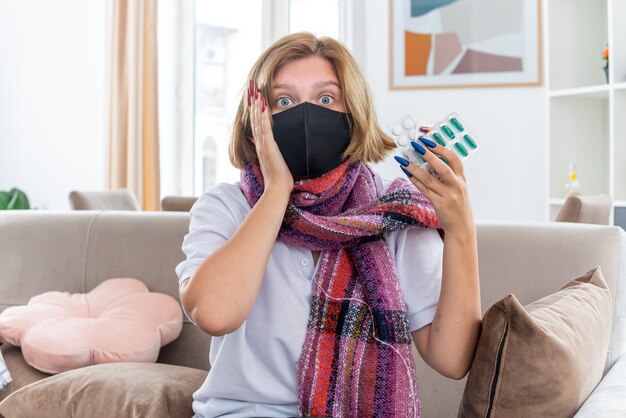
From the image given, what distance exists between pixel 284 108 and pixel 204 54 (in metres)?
3.66

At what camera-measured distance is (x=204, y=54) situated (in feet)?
16.0

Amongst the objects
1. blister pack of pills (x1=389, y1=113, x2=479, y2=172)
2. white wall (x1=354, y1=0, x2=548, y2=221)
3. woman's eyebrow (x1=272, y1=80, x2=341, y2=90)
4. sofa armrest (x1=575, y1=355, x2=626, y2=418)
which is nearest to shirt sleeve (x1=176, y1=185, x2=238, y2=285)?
woman's eyebrow (x1=272, y1=80, x2=341, y2=90)

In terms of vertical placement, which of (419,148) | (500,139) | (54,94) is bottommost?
(419,148)

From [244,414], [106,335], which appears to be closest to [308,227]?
Answer: [244,414]

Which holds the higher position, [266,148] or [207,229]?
[266,148]

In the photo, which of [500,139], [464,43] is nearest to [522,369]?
[500,139]

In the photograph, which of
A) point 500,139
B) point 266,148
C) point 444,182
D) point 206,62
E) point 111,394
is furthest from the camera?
point 206,62

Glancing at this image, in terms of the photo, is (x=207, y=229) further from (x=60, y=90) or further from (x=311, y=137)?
(x=60, y=90)

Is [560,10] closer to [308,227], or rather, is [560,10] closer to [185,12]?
[185,12]

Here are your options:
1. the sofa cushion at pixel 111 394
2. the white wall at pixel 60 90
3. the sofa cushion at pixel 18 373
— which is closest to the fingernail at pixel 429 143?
the sofa cushion at pixel 111 394

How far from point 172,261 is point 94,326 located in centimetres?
28

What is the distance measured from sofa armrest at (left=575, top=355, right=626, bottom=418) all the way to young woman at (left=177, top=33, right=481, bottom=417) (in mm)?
195

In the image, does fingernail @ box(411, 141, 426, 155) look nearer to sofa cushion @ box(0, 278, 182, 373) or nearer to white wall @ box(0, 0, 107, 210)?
sofa cushion @ box(0, 278, 182, 373)

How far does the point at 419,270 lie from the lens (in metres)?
1.32
